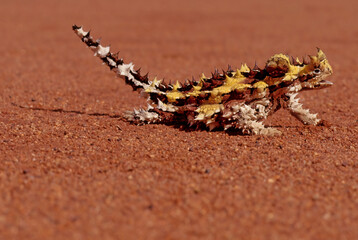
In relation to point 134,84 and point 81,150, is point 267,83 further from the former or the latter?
point 81,150

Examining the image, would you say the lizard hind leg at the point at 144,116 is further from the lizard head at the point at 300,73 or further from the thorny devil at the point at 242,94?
the lizard head at the point at 300,73

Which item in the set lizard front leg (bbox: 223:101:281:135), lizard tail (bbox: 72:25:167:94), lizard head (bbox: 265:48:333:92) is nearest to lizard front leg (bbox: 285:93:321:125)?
lizard head (bbox: 265:48:333:92)

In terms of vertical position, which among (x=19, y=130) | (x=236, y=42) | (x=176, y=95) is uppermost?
(x=236, y=42)

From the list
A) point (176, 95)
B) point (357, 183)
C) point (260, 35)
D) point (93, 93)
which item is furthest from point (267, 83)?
point (260, 35)

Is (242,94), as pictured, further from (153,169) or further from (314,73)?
(153,169)

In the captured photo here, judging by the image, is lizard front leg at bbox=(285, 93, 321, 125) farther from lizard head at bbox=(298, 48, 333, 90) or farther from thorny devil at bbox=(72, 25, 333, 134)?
lizard head at bbox=(298, 48, 333, 90)

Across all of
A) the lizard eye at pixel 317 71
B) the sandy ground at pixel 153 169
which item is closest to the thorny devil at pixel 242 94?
the lizard eye at pixel 317 71
